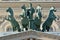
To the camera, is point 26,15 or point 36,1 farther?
point 36,1

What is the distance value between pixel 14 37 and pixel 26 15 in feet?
11.5

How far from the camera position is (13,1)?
33.3 metres

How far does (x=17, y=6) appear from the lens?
108ft

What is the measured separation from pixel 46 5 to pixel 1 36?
13.6 m

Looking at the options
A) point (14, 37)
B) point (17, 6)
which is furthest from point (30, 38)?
point (17, 6)

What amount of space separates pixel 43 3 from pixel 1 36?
13.8 meters

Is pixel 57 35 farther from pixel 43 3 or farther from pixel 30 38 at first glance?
pixel 43 3

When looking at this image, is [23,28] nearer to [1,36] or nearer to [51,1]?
[1,36]

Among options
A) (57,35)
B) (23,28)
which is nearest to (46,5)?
(23,28)

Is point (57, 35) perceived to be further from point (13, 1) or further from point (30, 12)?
point (13, 1)

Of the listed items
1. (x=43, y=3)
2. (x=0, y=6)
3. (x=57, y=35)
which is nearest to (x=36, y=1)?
(x=43, y=3)

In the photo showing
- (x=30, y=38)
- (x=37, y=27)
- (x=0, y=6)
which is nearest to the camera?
(x=30, y=38)

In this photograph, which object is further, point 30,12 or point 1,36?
point 30,12

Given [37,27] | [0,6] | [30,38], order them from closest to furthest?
1. [30,38]
2. [37,27]
3. [0,6]
